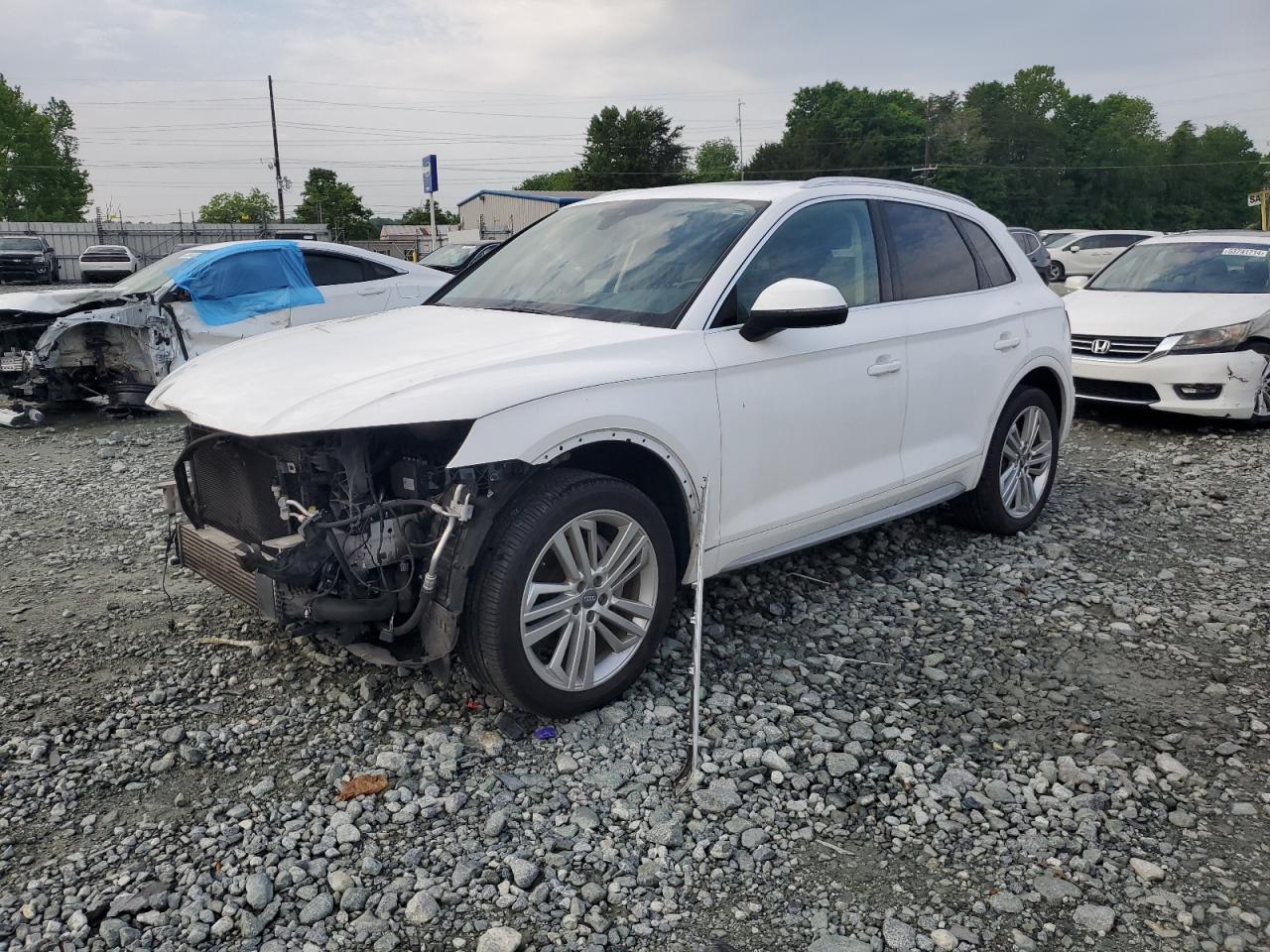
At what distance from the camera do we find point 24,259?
104 ft

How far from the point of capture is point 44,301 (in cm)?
949

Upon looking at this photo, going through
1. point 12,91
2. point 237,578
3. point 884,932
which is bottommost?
point 884,932

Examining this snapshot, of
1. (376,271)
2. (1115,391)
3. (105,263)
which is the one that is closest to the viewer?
(1115,391)

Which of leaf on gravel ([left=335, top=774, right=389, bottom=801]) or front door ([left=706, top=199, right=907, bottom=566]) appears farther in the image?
front door ([left=706, top=199, right=907, bottom=566])

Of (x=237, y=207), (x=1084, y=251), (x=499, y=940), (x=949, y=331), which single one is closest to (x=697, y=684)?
(x=499, y=940)

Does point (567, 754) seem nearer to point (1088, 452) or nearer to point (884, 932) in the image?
point (884, 932)

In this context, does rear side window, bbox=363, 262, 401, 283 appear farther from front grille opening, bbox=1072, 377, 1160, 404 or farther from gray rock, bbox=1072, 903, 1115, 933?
gray rock, bbox=1072, 903, 1115, 933

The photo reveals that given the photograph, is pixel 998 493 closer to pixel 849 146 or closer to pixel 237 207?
pixel 849 146

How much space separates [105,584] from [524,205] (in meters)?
61.7

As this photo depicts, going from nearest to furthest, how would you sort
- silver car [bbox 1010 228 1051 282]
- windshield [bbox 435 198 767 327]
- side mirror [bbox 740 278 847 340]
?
side mirror [bbox 740 278 847 340]
windshield [bbox 435 198 767 327]
silver car [bbox 1010 228 1051 282]

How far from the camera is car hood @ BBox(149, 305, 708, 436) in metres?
2.91

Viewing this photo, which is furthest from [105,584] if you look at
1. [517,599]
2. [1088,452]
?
[1088,452]

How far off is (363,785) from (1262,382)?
8.32 meters

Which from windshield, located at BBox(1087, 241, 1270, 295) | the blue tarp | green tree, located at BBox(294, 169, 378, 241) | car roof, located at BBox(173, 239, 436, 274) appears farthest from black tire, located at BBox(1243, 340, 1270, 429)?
green tree, located at BBox(294, 169, 378, 241)
